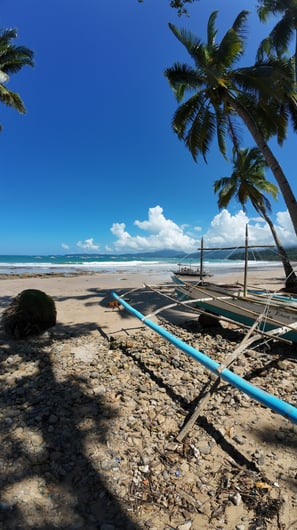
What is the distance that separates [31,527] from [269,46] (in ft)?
50.3

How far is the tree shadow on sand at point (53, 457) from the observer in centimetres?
183

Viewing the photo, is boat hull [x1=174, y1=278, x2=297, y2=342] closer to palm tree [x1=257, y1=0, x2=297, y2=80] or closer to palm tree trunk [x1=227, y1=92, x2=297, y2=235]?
palm tree trunk [x1=227, y1=92, x2=297, y2=235]

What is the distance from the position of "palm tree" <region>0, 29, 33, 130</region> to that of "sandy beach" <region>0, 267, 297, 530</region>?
46.3 ft

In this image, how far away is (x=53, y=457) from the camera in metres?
2.35

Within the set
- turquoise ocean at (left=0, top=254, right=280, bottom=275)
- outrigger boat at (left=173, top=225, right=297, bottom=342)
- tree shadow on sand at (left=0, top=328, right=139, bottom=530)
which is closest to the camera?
tree shadow on sand at (left=0, top=328, right=139, bottom=530)

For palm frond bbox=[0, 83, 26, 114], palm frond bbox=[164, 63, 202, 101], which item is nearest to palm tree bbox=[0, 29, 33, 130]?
palm frond bbox=[0, 83, 26, 114]

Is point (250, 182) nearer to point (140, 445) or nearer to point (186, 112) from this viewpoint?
point (186, 112)

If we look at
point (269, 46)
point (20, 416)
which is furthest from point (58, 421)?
point (269, 46)

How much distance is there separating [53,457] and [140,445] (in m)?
0.79

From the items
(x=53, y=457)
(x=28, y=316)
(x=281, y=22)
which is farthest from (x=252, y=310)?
(x=281, y=22)

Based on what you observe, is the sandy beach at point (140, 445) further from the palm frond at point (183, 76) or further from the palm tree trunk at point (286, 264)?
the palm frond at point (183, 76)

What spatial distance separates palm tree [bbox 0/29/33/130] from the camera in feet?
42.3

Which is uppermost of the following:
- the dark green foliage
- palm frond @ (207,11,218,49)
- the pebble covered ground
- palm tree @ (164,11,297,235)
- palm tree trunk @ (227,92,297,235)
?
palm frond @ (207,11,218,49)

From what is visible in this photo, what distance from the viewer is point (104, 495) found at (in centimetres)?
200
